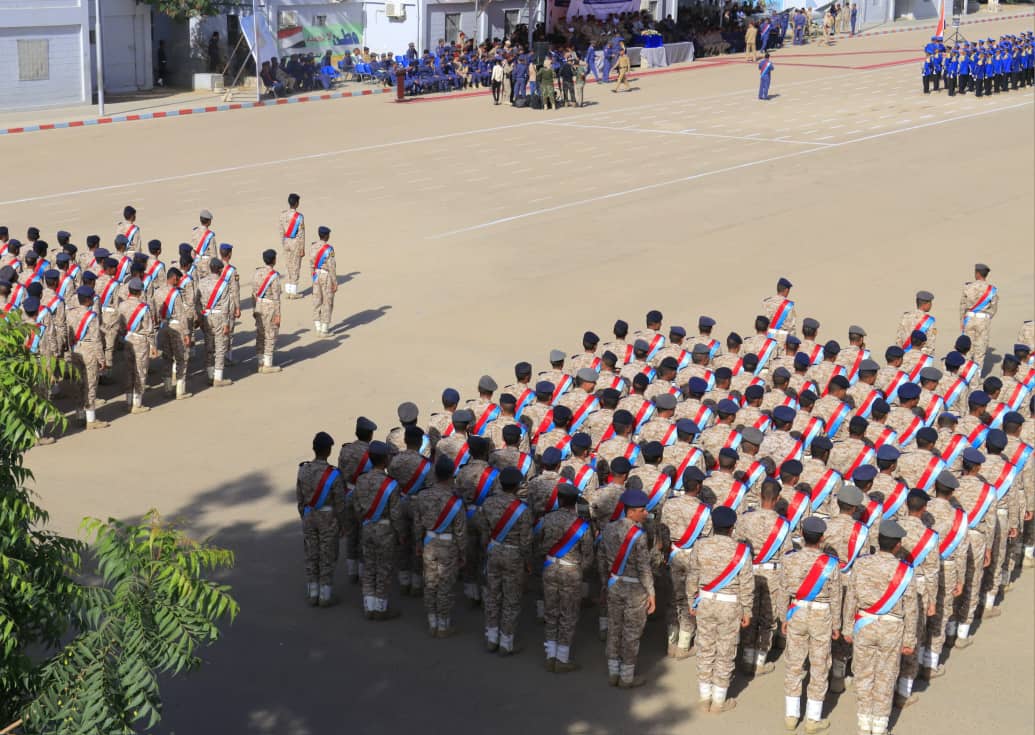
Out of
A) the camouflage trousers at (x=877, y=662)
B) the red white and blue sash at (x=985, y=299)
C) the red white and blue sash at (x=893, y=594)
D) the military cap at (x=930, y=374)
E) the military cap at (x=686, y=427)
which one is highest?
the red white and blue sash at (x=985, y=299)

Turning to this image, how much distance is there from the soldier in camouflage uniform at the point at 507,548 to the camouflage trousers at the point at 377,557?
2.63 ft

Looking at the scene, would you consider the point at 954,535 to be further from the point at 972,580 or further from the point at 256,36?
the point at 256,36

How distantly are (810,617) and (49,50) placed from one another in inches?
1209

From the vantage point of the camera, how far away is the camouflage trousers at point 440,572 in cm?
1016

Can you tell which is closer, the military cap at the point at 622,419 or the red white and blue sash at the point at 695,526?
the red white and blue sash at the point at 695,526

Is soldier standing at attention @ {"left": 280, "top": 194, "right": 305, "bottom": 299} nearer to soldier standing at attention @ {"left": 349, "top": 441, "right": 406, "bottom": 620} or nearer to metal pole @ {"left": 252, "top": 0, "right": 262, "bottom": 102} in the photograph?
soldier standing at attention @ {"left": 349, "top": 441, "right": 406, "bottom": 620}

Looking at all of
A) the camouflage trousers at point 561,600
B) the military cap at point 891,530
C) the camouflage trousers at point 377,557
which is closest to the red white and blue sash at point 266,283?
the camouflage trousers at point 377,557

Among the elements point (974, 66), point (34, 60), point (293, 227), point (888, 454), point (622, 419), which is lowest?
point (888, 454)

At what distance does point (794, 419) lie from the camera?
1170 cm

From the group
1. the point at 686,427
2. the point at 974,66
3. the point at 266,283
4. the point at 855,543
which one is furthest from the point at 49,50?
the point at 855,543

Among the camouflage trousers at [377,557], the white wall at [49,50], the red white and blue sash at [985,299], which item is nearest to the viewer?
the camouflage trousers at [377,557]

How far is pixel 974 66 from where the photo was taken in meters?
38.8

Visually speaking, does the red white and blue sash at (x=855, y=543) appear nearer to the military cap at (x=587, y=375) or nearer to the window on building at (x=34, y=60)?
the military cap at (x=587, y=375)

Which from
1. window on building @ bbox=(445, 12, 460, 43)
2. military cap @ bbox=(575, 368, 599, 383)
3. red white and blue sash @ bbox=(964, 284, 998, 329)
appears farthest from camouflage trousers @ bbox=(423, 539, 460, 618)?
window on building @ bbox=(445, 12, 460, 43)
